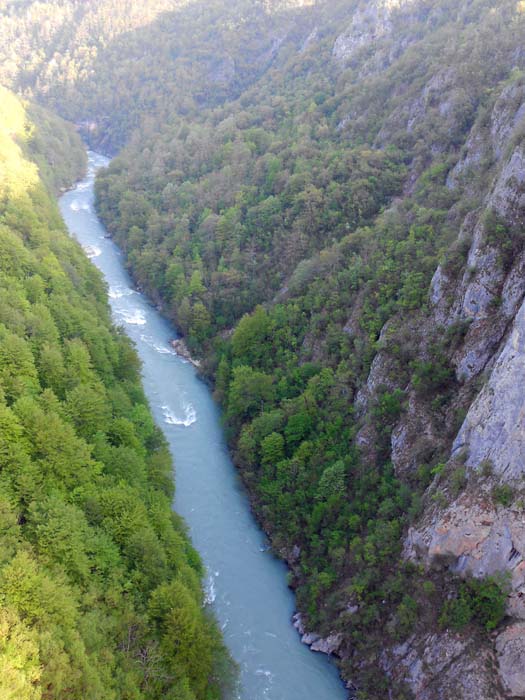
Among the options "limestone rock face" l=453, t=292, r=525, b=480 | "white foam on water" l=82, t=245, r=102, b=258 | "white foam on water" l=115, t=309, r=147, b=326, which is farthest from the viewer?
"white foam on water" l=82, t=245, r=102, b=258

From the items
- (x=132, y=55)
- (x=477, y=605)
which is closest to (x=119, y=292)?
(x=477, y=605)

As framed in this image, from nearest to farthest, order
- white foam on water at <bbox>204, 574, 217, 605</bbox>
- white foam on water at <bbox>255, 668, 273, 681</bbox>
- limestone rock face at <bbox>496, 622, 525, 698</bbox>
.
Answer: limestone rock face at <bbox>496, 622, 525, 698</bbox>, white foam on water at <bbox>255, 668, 273, 681</bbox>, white foam on water at <bbox>204, 574, 217, 605</bbox>

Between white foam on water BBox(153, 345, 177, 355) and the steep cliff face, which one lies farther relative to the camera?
white foam on water BBox(153, 345, 177, 355)

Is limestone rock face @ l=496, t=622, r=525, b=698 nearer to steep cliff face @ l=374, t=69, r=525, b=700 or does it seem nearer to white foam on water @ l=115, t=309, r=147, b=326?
steep cliff face @ l=374, t=69, r=525, b=700

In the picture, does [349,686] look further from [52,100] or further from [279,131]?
[52,100]

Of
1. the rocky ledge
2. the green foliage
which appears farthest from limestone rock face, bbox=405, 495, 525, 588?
the rocky ledge

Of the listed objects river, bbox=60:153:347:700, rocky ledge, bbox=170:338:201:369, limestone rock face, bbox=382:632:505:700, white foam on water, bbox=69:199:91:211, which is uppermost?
limestone rock face, bbox=382:632:505:700

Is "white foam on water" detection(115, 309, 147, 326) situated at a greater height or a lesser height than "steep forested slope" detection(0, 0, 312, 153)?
lesser

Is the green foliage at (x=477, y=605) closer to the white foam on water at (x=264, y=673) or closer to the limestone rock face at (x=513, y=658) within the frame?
the limestone rock face at (x=513, y=658)
